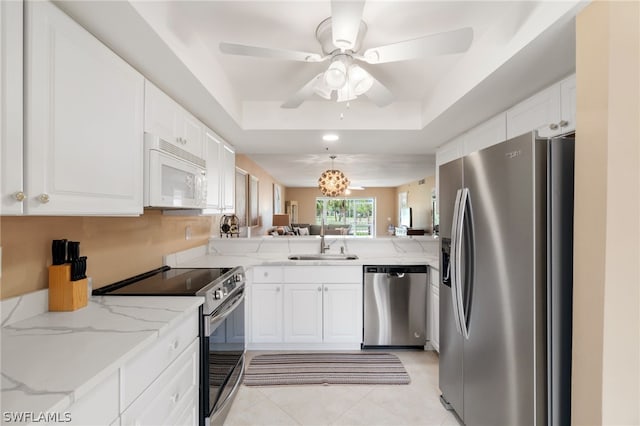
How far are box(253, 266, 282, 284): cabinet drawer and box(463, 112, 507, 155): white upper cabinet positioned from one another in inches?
83.0

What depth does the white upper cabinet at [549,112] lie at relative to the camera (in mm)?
1604

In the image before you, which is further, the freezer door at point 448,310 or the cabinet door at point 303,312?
the cabinet door at point 303,312

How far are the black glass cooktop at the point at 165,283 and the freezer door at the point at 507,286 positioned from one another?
5.01ft

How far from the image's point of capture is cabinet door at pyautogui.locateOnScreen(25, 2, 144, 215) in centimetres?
98

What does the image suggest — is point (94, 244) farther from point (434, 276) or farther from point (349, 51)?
point (434, 276)

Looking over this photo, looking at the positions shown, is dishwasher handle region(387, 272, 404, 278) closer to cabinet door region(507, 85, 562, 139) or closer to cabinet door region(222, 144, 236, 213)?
cabinet door region(507, 85, 562, 139)

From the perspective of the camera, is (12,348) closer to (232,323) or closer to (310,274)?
(232,323)

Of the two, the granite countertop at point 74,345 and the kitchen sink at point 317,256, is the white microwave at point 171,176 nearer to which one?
the granite countertop at point 74,345

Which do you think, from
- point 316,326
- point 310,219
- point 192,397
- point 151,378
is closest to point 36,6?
point 151,378

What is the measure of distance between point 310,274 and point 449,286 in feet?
4.45

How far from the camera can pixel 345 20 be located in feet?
3.97

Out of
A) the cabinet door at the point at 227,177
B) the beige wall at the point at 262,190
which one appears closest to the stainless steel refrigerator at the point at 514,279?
the cabinet door at the point at 227,177

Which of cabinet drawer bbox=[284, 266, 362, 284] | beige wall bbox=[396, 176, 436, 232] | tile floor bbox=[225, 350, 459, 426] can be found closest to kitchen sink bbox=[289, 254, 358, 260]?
cabinet drawer bbox=[284, 266, 362, 284]

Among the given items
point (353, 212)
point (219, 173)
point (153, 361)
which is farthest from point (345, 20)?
point (353, 212)
